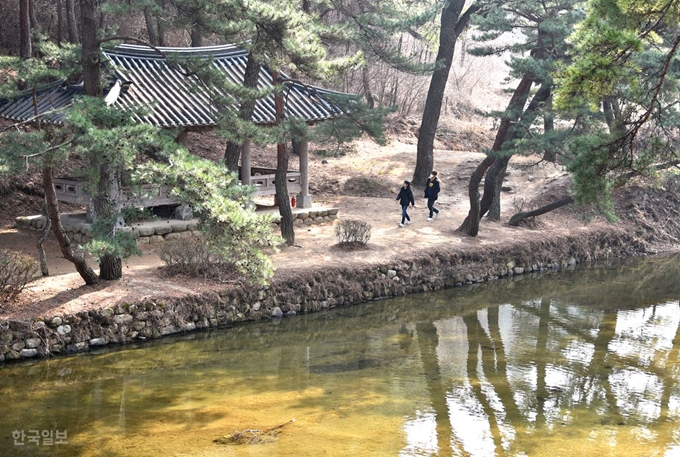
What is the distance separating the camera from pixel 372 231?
21766mm

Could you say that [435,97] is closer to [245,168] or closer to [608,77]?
[245,168]

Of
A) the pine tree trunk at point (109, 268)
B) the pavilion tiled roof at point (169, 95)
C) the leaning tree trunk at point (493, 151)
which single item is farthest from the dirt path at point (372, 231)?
the pavilion tiled roof at point (169, 95)

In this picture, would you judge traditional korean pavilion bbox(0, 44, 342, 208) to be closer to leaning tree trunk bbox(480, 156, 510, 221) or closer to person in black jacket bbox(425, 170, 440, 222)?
person in black jacket bbox(425, 170, 440, 222)

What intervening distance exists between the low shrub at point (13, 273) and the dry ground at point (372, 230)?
0.22 m

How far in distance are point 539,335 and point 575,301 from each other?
3.60 meters

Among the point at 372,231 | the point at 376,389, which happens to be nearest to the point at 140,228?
the point at 372,231

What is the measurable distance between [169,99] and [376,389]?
10.2 metres

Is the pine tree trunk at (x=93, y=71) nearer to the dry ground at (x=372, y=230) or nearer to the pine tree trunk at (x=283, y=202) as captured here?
the dry ground at (x=372, y=230)

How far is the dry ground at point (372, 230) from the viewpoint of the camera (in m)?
14.8

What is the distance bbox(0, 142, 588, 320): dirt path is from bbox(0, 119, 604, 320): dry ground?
0.02 meters

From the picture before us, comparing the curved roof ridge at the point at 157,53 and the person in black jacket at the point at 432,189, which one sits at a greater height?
the curved roof ridge at the point at 157,53

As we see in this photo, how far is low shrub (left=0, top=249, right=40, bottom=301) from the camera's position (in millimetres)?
13664

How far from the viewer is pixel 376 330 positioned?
54.1 ft

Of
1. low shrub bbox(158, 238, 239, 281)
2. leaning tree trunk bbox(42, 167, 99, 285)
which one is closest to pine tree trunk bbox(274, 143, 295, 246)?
low shrub bbox(158, 238, 239, 281)
